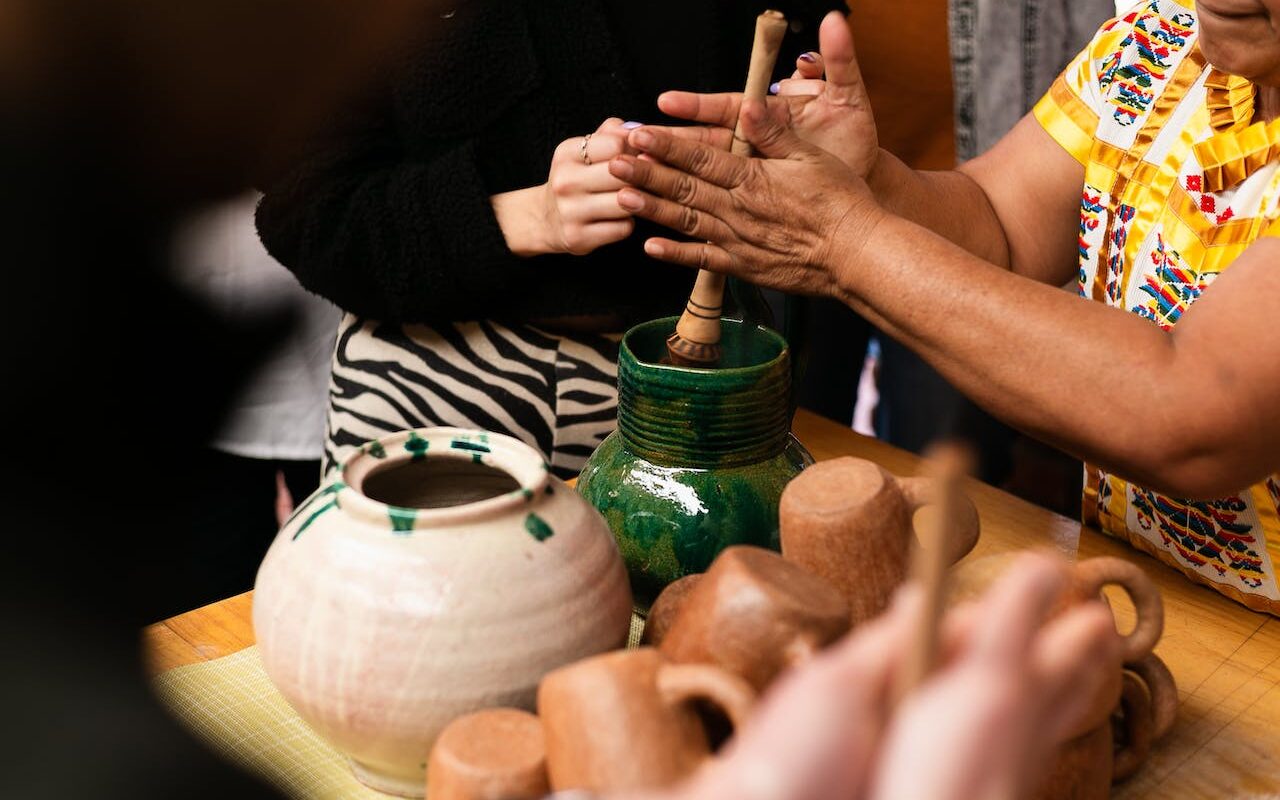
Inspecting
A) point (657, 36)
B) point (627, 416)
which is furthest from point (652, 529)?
point (657, 36)

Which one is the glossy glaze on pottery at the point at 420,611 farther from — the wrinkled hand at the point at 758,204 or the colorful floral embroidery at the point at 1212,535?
the colorful floral embroidery at the point at 1212,535

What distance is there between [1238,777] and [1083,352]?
0.40 metres

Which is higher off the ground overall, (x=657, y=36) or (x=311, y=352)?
(x=657, y=36)

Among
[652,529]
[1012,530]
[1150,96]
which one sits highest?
[1150,96]

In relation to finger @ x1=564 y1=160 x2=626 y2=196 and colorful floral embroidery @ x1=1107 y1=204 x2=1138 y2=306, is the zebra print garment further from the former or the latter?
colorful floral embroidery @ x1=1107 y1=204 x2=1138 y2=306

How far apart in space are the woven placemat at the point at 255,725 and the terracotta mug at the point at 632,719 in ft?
0.87

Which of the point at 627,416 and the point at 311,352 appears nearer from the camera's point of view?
the point at 627,416

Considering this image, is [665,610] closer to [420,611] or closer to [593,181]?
[420,611]

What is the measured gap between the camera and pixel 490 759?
0.79 metres

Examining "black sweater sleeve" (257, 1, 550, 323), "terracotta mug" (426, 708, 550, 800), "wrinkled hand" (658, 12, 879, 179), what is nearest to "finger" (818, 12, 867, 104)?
"wrinkled hand" (658, 12, 879, 179)

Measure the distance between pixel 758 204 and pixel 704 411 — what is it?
1.14 ft

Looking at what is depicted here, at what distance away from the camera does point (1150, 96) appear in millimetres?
1449

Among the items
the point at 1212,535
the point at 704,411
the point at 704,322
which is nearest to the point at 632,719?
the point at 704,411

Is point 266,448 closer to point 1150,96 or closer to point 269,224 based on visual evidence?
point 269,224
